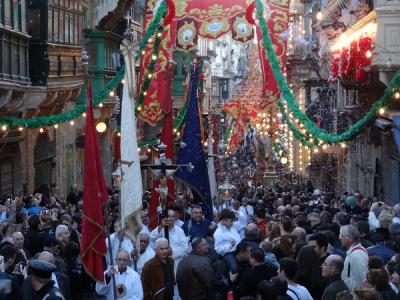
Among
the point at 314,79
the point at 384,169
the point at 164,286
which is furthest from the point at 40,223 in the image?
the point at 314,79

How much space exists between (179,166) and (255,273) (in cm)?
415

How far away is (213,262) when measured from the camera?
13906 mm

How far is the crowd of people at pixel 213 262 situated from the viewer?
10.1 meters

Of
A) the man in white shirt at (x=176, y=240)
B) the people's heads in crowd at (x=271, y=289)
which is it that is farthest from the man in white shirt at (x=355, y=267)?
the man in white shirt at (x=176, y=240)

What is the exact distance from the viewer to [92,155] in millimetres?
13391

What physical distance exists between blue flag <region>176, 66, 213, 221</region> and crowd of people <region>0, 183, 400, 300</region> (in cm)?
269

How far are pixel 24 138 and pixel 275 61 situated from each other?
790 cm

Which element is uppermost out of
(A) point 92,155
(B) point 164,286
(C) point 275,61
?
(C) point 275,61

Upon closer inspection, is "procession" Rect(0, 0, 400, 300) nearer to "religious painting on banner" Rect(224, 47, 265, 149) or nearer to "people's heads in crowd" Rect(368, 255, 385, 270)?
"people's heads in crowd" Rect(368, 255, 385, 270)

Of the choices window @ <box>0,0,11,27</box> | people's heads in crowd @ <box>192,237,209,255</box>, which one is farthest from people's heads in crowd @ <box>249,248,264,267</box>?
window @ <box>0,0,11,27</box>

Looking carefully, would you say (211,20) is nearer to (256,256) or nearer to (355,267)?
(256,256)

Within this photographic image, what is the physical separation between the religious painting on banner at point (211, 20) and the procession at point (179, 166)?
0.11 feet

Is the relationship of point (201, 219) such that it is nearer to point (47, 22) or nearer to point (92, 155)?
point (92, 155)

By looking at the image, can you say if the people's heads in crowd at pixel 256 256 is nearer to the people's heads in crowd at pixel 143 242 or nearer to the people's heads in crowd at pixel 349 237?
the people's heads in crowd at pixel 349 237
